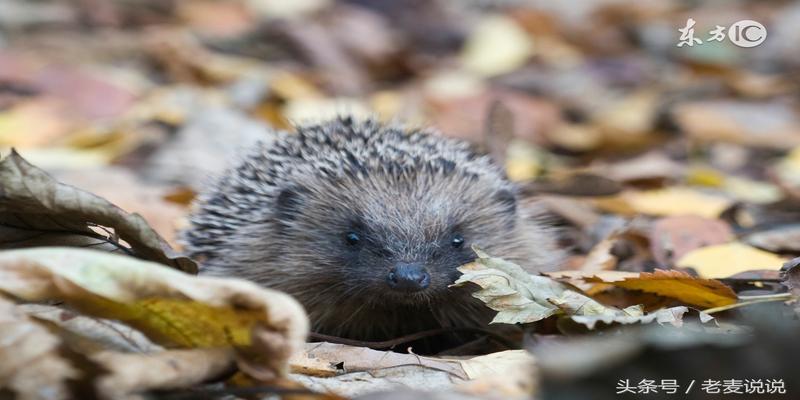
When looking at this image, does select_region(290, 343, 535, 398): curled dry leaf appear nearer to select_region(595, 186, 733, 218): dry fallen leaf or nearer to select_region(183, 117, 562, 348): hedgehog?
select_region(183, 117, 562, 348): hedgehog

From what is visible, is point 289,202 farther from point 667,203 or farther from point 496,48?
point 496,48

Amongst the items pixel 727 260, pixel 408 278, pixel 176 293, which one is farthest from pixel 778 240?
pixel 176 293

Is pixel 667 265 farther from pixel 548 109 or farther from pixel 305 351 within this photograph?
pixel 548 109

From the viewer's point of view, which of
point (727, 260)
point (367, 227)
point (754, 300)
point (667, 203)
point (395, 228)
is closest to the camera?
point (754, 300)

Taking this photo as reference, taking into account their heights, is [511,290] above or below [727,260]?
below

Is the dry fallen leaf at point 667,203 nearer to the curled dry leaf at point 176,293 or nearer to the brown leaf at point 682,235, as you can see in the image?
the brown leaf at point 682,235

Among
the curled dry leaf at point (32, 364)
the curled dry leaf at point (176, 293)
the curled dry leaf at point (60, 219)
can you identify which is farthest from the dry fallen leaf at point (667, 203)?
the curled dry leaf at point (32, 364)
